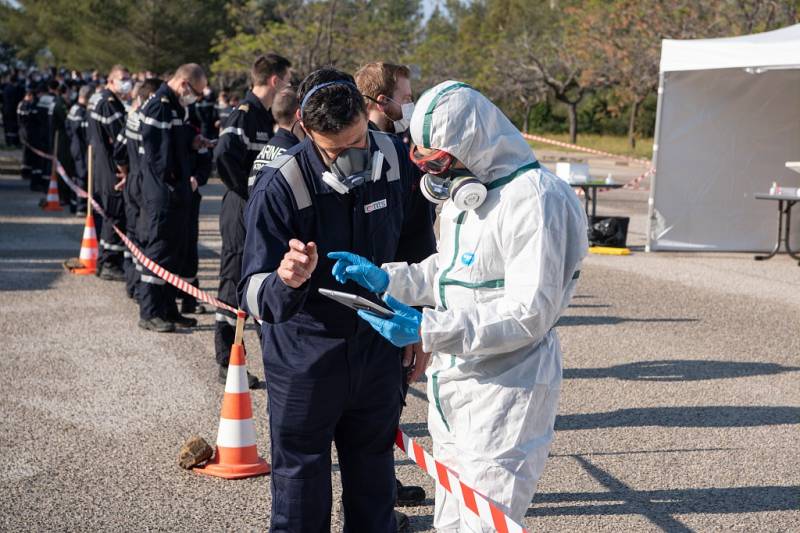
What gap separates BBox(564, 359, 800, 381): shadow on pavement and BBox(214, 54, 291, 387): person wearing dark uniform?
2655 mm

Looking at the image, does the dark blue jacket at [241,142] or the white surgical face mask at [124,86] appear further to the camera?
the white surgical face mask at [124,86]

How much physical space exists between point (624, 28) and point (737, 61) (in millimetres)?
29046

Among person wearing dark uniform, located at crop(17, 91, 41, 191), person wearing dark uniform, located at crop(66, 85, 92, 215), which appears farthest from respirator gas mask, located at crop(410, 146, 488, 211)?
person wearing dark uniform, located at crop(17, 91, 41, 191)

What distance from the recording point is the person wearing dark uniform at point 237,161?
6.95 meters

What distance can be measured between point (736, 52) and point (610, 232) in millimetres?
3100

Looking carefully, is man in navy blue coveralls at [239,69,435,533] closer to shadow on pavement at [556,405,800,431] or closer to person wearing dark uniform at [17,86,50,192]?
shadow on pavement at [556,405,800,431]

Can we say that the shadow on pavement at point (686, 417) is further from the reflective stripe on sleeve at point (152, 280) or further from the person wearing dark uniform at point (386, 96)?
the reflective stripe on sleeve at point (152, 280)

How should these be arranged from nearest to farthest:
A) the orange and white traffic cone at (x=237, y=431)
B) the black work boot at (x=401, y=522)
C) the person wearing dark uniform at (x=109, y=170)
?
the black work boot at (x=401, y=522)
the orange and white traffic cone at (x=237, y=431)
the person wearing dark uniform at (x=109, y=170)

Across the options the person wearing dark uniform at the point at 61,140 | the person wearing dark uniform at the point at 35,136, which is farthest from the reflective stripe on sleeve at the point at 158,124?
the person wearing dark uniform at the point at 35,136

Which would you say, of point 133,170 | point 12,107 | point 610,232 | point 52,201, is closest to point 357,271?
point 133,170

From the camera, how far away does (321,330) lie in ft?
11.1

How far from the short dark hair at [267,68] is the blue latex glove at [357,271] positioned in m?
4.18

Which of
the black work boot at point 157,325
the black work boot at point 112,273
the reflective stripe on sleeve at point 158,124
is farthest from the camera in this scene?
the black work boot at point 112,273

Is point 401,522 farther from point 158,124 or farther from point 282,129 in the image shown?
point 158,124
